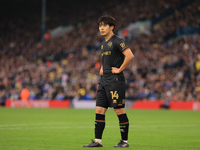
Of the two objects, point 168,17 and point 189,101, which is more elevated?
point 168,17

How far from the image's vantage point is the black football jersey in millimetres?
6133

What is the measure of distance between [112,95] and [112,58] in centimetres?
68

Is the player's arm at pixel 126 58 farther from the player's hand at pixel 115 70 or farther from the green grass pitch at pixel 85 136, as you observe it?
the green grass pitch at pixel 85 136

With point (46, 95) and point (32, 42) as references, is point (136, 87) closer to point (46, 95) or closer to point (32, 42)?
point (46, 95)

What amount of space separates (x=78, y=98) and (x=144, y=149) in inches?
915

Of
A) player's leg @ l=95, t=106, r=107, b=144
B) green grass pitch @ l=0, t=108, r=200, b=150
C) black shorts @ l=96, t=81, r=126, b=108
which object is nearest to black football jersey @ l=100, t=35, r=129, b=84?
black shorts @ l=96, t=81, r=126, b=108

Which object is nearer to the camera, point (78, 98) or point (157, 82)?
point (157, 82)

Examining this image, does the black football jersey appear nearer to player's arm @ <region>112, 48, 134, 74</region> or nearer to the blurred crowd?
player's arm @ <region>112, 48, 134, 74</region>

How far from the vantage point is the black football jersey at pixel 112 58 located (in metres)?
6.13

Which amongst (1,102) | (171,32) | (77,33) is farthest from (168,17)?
(1,102)

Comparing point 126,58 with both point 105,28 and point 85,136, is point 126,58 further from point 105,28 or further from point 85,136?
point 85,136

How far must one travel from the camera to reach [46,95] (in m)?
30.8

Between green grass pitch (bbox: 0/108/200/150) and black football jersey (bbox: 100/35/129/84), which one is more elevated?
black football jersey (bbox: 100/35/129/84)

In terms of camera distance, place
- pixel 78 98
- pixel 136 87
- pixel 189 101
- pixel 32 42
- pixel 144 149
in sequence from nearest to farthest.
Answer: pixel 144 149, pixel 189 101, pixel 136 87, pixel 78 98, pixel 32 42
